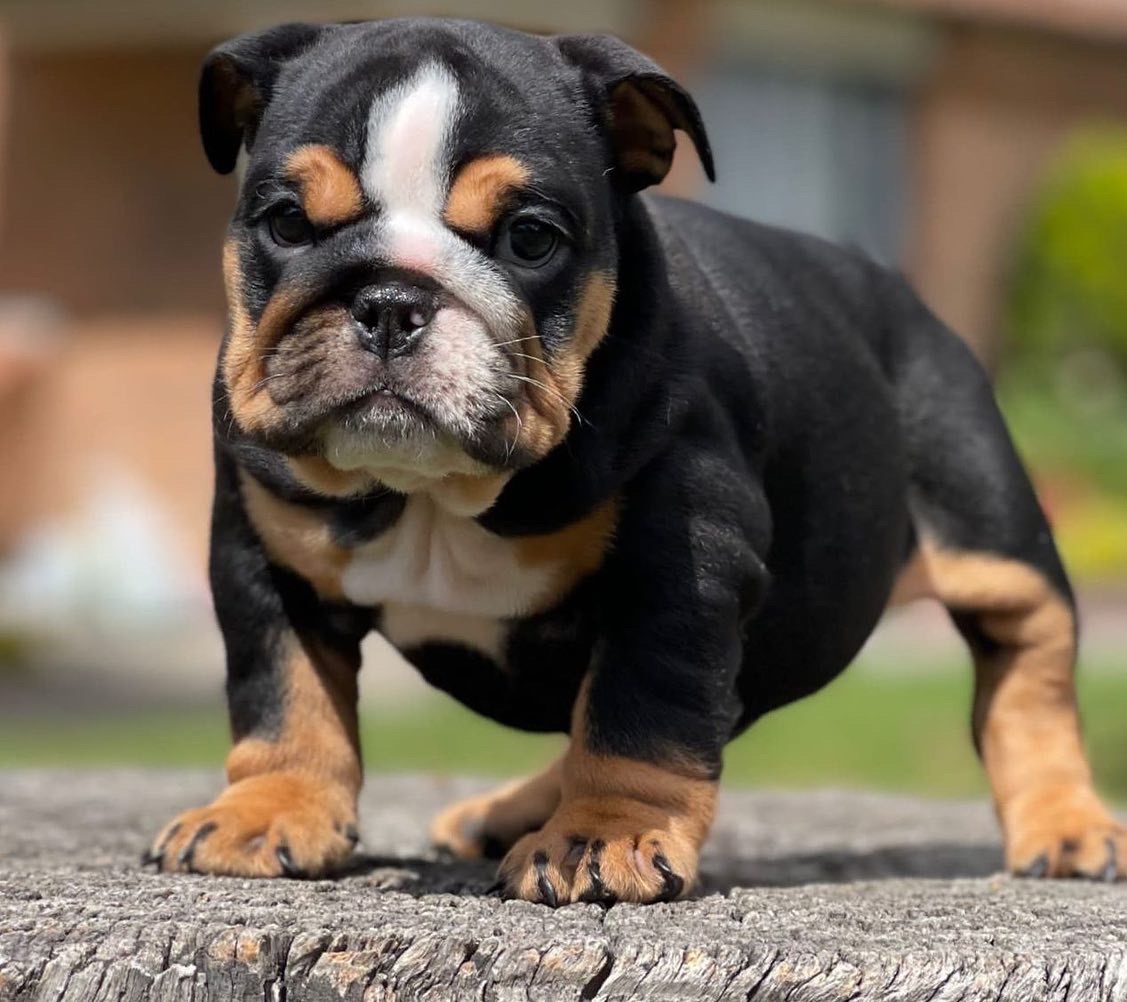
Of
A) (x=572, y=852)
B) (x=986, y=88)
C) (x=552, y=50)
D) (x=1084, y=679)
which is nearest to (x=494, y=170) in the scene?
(x=552, y=50)

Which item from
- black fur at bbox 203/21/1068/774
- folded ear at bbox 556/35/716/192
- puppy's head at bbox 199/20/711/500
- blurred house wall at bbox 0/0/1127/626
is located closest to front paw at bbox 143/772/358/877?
black fur at bbox 203/21/1068/774

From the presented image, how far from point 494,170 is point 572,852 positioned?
134 cm

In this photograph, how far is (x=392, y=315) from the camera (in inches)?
151

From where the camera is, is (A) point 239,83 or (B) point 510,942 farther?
(A) point 239,83

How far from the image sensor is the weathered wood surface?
3.45 m

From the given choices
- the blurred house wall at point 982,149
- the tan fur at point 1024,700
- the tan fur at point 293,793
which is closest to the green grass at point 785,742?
the tan fur at point 1024,700

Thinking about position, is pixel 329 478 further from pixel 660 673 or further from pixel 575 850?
pixel 575 850

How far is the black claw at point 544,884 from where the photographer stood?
400 centimetres

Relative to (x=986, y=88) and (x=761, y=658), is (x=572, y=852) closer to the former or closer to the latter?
(x=761, y=658)

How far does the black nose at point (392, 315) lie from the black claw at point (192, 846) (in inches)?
46.2

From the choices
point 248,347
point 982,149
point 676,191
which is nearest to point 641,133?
point 248,347

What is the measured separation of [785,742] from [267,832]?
839 centimetres

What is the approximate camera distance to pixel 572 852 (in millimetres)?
4094

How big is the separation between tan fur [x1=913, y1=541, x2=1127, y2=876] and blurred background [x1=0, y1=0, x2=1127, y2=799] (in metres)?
5.88
